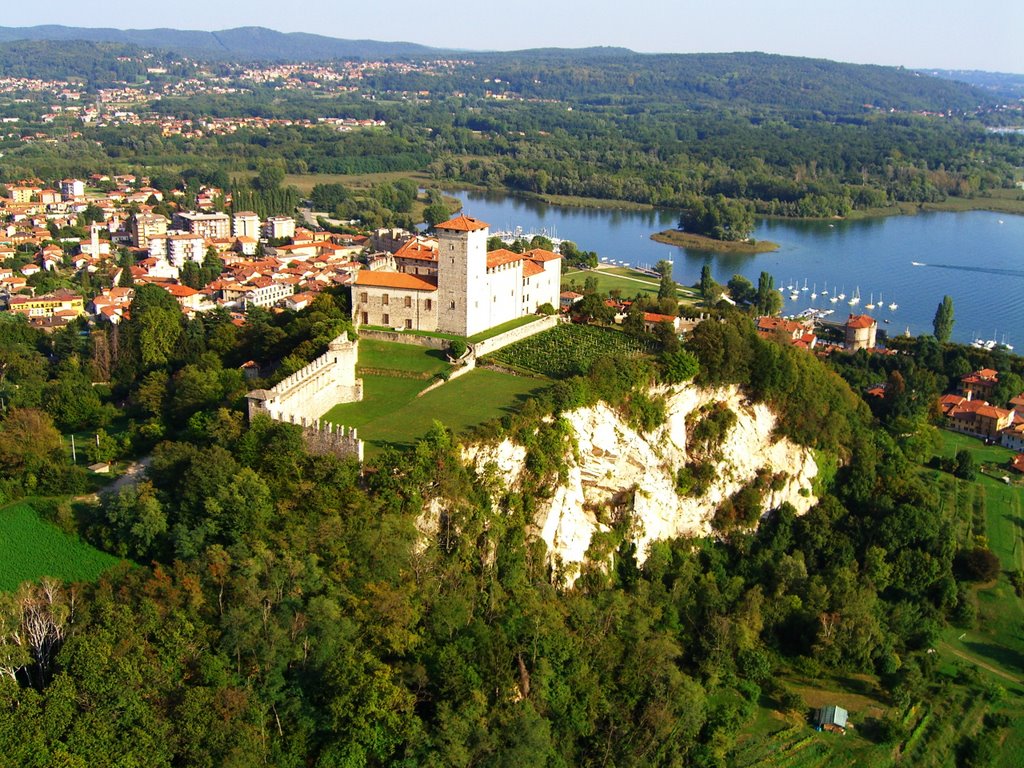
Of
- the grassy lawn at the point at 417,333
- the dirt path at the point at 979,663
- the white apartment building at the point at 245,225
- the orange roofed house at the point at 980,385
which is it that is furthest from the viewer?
the white apartment building at the point at 245,225

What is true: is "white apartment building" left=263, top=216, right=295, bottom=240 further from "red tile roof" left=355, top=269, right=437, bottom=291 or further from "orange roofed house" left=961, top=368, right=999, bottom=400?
"orange roofed house" left=961, top=368, right=999, bottom=400

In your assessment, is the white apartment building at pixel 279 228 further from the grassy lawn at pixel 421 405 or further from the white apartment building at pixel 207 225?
the grassy lawn at pixel 421 405

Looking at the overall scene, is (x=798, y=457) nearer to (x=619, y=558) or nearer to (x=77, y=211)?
(x=619, y=558)

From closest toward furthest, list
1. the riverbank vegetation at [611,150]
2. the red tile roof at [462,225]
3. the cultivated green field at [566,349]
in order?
the cultivated green field at [566,349] → the red tile roof at [462,225] → the riverbank vegetation at [611,150]

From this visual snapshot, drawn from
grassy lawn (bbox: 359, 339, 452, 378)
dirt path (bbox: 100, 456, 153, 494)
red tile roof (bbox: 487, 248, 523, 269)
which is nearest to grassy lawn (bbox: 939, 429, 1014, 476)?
red tile roof (bbox: 487, 248, 523, 269)

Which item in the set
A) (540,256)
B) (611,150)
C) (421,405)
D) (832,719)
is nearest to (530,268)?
(540,256)

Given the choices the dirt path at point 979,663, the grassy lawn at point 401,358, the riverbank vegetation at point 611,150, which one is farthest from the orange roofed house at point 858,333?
the riverbank vegetation at point 611,150

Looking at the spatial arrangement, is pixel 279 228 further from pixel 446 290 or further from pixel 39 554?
pixel 39 554
